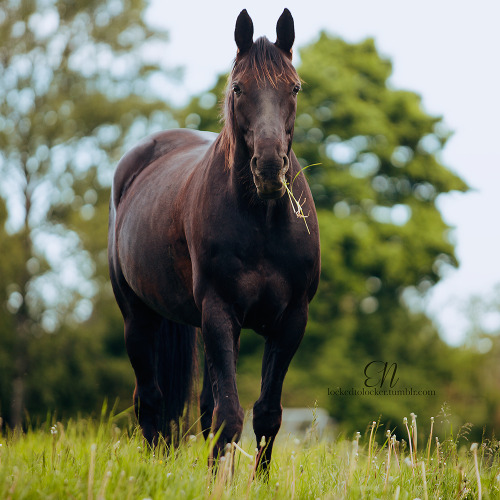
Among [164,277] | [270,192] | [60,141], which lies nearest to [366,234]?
[60,141]

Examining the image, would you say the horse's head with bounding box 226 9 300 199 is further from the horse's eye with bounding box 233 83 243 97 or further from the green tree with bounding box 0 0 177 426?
the green tree with bounding box 0 0 177 426

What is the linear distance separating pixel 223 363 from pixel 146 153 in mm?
3108

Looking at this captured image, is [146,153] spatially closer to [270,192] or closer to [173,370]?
[173,370]

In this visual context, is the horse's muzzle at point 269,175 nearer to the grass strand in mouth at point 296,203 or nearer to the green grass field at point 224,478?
the grass strand in mouth at point 296,203

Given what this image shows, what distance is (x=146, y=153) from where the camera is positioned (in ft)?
21.6

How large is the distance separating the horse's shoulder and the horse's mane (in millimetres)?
2132

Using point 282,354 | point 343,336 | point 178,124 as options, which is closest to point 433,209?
point 343,336

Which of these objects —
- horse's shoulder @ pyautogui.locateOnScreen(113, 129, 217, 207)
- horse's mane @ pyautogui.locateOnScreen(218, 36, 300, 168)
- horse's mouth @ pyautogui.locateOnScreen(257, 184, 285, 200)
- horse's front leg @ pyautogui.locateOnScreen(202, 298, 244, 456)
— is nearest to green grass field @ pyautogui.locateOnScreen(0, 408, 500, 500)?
horse's front leg @ pyautogui.locateOnScreen(202, 298, 244, 456)

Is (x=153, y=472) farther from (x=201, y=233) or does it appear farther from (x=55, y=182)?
(x=55, y=182)

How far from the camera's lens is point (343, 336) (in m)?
21.0

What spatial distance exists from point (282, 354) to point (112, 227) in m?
2.74

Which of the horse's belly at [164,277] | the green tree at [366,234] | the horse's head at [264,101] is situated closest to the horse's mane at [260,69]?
the horse's head at [264,101]

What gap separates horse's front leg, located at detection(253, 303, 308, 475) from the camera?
4.30 metres

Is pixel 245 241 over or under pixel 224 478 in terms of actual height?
over
